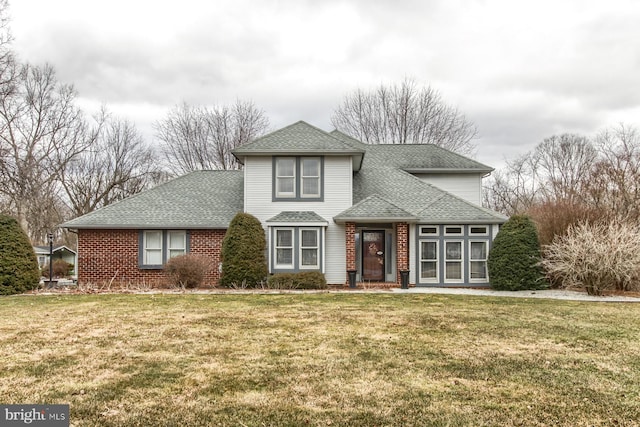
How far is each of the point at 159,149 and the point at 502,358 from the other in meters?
37.5

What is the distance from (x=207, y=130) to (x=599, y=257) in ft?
102

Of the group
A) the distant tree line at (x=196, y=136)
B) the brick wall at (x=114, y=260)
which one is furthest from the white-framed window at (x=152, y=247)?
the distant tree line at (x=196, y=136)

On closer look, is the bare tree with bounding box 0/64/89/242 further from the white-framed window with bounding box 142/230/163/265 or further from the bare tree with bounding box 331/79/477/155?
the bare tree with bounding box 331/79/477/155

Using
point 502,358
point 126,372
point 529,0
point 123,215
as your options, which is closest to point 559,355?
point 502,358

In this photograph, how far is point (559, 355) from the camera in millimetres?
6840

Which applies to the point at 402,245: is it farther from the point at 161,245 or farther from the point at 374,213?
the point at 161,245

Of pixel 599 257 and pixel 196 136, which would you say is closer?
pixel 599 257

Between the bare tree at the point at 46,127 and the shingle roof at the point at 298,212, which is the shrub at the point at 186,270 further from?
the bare tree at the point at 46,127

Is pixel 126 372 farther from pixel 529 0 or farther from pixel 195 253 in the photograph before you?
pixel 529 0

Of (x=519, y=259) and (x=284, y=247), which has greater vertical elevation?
(x=284, y=247)

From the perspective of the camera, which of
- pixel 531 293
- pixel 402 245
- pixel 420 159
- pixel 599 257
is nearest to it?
pixel 599 257

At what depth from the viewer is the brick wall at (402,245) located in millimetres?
17359

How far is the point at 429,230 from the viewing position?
17.8 meters

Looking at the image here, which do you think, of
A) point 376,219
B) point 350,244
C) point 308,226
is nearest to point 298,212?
point 308,226
